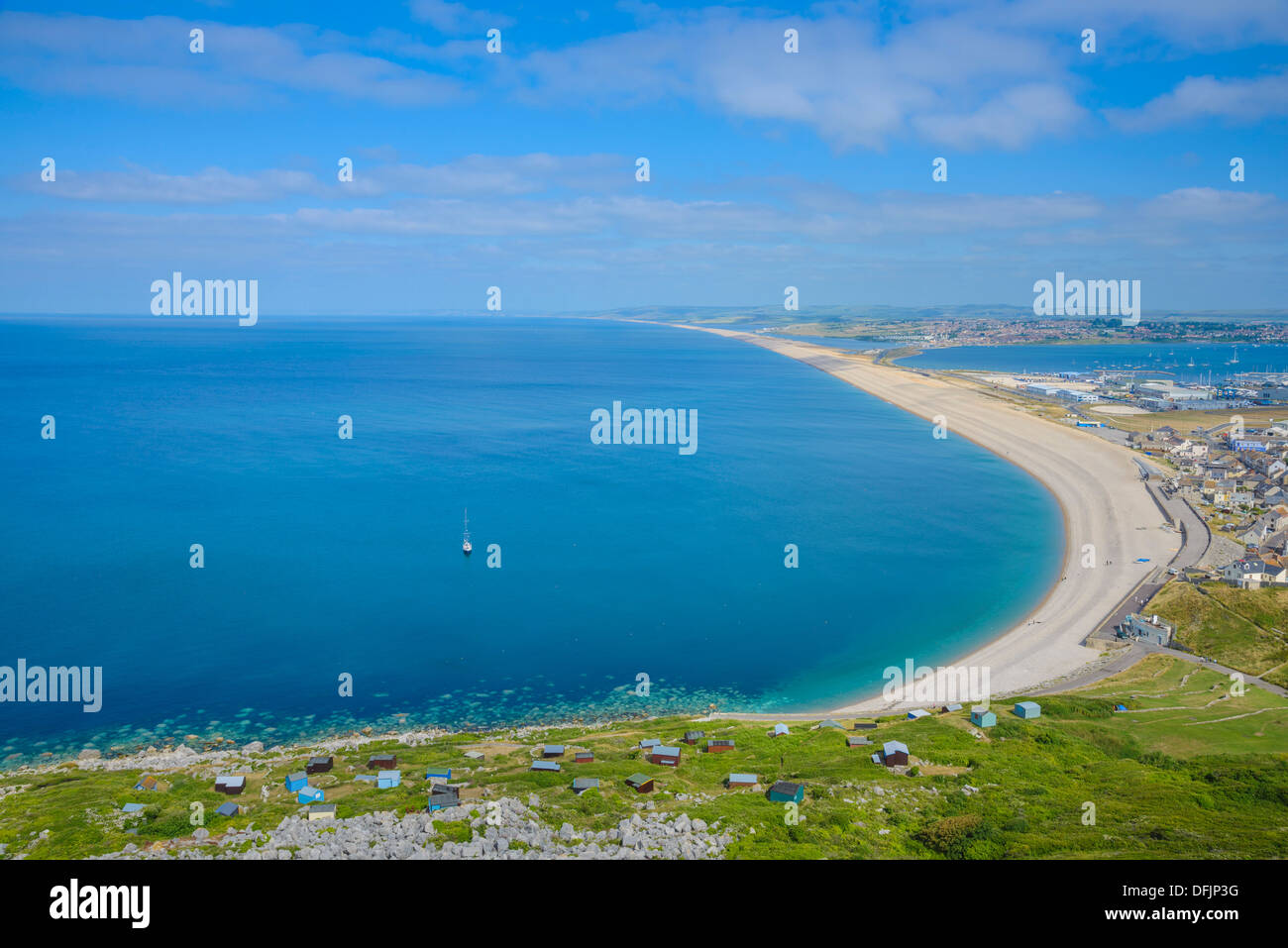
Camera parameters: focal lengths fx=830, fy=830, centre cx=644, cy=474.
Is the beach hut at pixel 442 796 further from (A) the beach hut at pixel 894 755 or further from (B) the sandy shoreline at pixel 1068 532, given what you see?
(B) the sandy shoreline at pixel 1068 532

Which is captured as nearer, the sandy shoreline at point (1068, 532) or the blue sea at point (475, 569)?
the blue sea at point (475, 569)

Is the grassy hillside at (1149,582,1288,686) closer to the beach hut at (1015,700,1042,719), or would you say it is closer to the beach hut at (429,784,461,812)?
the beach hut at (1015,700,1042,719)

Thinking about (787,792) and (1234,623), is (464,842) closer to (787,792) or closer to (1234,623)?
(787,792)

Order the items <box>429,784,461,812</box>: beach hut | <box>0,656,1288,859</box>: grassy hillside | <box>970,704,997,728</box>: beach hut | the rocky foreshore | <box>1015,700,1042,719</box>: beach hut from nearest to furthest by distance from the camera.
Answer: the rocky foreshore → <box>0,656,1288,859</box>: grassy hillside → <box>429,784,461,812</box>: beach hut → <box>970,704,997,728</box>: beach hut → <box>1015,700,1042,719</box>: beach hut

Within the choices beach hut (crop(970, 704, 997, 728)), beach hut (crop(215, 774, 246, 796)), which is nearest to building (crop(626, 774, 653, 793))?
beach hut (crop(215, 774, 246, 796))

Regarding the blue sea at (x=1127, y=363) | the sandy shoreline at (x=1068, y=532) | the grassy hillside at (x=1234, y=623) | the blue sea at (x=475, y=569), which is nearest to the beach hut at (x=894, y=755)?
the sandy shoreline at (x=1068, y=532)

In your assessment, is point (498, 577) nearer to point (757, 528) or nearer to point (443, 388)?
point (757, 528)

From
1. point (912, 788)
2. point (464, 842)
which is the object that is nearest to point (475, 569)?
point (464, 842)
